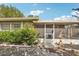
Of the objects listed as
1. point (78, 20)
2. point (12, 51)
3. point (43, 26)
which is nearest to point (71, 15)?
point (78, 20)

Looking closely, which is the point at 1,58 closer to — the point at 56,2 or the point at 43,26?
the point at 43,26

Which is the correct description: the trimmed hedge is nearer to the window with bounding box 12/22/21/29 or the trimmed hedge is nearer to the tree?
the window with bounding box 12/22/21/29

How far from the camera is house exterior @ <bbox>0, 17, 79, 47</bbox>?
5.37 m

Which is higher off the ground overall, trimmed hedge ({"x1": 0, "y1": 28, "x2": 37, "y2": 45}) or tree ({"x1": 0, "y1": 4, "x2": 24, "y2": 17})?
tree ({"x1": 0, "y1": 4, "x2": 24, "y2": 17})

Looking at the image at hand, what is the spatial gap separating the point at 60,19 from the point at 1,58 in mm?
1309

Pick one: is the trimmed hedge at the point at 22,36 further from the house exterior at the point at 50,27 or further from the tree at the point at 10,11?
the tree at the point at 10,11

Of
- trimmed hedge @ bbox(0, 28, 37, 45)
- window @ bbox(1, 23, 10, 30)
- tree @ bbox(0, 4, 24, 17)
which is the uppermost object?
tree @ bbox(0, 4, 24, 17)

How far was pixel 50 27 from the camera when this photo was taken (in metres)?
5.41

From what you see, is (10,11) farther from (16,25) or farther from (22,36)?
(22,36)

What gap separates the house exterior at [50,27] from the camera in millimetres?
5367

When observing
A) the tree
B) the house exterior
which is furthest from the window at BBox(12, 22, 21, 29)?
the tree

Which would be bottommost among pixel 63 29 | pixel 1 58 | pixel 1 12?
pixel 1 58

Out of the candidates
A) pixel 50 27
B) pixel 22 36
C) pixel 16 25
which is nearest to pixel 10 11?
pixel 16 25

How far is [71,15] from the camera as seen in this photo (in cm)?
534
